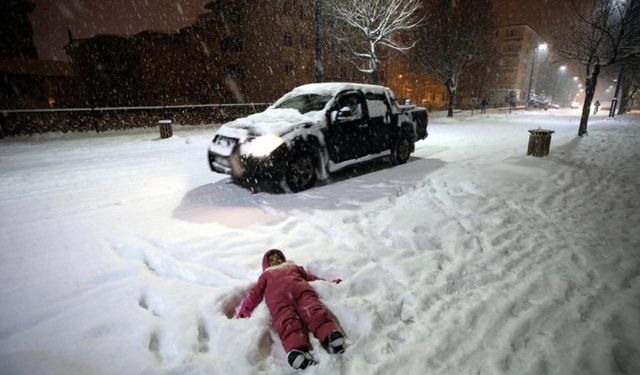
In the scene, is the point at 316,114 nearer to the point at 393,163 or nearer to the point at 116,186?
the point at 393,163

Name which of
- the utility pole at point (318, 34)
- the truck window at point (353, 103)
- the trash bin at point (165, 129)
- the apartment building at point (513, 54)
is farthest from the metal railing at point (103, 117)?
the apartment building at point (513, 54)

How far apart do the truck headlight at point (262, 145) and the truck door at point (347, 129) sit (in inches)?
45.0

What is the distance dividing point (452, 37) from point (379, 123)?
78.3 ft

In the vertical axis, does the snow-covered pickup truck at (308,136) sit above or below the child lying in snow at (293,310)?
above

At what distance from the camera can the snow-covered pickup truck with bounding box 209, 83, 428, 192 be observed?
5.78 m

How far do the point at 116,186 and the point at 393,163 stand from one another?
6.01 meters

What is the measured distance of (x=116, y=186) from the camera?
6637 mm

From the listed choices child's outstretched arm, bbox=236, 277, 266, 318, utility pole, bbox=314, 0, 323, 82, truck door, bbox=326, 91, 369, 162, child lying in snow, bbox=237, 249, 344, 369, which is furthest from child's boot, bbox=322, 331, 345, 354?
utility pole, bbox=314, 0, 323, 82

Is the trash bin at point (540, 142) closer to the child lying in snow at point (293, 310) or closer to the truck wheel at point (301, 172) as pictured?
the truck wheel at point (301, 172)

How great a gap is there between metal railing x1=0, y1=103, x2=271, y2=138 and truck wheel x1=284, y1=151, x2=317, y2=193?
12.2m

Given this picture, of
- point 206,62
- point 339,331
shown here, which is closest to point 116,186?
point 339,331

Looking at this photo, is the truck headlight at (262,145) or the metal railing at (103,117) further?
the metal railing at (103,117)

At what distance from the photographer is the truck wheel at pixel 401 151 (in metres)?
8.35

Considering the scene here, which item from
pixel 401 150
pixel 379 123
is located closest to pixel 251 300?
pixel 379 123
